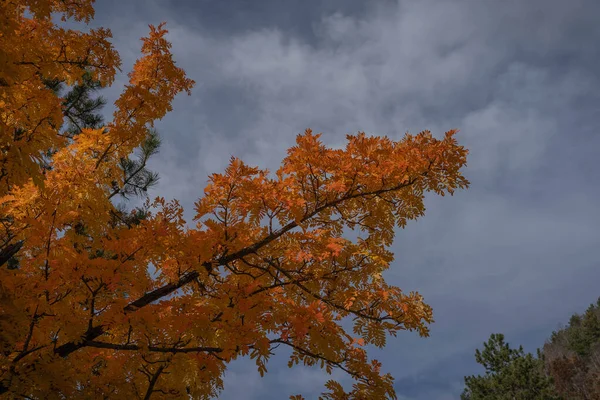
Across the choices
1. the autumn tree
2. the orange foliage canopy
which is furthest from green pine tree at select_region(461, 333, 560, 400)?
the orange foliage canopy

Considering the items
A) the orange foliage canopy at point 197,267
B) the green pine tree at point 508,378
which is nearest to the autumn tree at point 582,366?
the green pine tree at point 508,378

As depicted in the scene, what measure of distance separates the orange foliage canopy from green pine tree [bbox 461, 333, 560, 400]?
57.9 ft

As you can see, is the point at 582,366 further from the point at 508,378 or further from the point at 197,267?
the point at 197,267

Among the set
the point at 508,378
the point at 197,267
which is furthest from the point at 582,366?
the point at 197,267

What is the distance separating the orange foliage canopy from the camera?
14.9ft

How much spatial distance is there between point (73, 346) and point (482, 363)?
Result: 20320 mm

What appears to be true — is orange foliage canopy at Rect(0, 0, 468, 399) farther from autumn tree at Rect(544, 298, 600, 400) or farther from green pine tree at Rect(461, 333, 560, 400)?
autumn tree at Rect(544, 298, 600, 400)

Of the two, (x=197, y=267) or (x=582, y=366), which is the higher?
(x=582, y=366)

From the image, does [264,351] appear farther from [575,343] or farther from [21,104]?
[575,343]

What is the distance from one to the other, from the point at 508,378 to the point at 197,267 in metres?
19.7

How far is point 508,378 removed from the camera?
64.6 feet

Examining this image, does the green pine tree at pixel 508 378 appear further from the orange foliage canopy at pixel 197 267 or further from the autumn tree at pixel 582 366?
the orange foliage canopy at pixel 197 267

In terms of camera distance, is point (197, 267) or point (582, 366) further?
point (582, 366)

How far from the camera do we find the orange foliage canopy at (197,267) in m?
4.54
